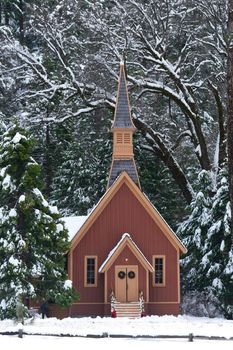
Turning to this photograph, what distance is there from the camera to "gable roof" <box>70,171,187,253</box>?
3325 centimetres

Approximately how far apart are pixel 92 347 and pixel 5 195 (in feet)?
33.6

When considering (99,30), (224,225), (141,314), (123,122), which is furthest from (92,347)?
(99,30)

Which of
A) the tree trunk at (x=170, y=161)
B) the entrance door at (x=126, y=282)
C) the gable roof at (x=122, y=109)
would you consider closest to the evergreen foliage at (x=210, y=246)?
the tree trunk at (x=170, y=161)

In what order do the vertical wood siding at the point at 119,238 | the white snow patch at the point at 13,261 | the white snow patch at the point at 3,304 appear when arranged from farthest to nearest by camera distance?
the vertical wood siding at the point at 119,238
the white snow patch at the point at 13,261
the white snow patch at the point at 3,304

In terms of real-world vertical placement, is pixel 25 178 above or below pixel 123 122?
below

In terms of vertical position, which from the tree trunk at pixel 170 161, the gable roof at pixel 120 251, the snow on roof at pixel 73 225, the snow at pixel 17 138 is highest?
the tree trunk at pixel 170 161

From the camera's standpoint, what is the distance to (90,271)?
110ft

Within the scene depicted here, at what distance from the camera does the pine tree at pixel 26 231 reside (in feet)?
82.1

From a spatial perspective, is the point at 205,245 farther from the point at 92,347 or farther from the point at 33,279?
the point at 92,347

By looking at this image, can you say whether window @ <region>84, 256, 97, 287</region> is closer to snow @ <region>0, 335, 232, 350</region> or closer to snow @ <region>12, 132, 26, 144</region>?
snow @ <region>12, 132, 26, 144</region>

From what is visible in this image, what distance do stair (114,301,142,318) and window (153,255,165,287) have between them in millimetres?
2043

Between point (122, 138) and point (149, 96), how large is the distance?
1350cm

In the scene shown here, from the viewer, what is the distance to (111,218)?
3375 centimetres

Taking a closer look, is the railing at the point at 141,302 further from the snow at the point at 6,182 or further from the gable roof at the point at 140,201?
the snow at the point at 6,182
